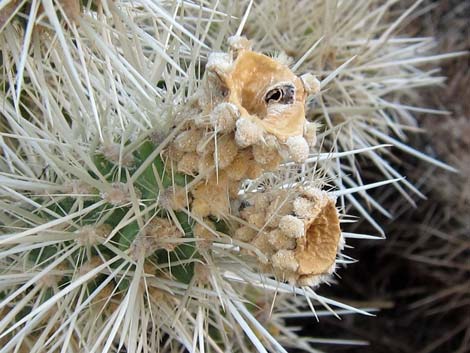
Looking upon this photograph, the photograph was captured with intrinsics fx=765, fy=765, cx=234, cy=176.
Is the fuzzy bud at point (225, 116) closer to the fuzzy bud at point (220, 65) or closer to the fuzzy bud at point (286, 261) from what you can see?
the fuzzy bud at point (220, 65)

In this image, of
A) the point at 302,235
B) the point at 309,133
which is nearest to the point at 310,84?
the point at 309,133

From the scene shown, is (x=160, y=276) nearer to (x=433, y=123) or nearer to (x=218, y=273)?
(x=218, y=273)

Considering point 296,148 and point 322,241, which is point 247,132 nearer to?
point 296,148

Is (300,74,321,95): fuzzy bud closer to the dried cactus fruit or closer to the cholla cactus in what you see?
the cholla cactus

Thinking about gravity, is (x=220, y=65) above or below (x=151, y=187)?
above

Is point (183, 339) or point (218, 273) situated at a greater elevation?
point (218, 273)

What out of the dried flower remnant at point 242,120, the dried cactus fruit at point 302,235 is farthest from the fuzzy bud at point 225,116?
the dried cactus fruit at point 302,235

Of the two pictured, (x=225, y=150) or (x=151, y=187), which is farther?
(x=151, y=187)

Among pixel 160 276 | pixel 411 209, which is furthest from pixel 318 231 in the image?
pixel 411 209
